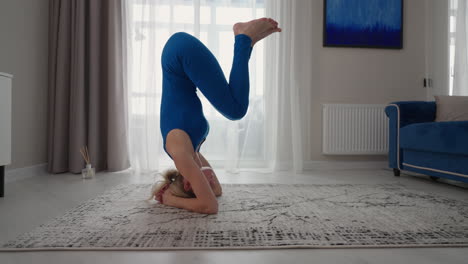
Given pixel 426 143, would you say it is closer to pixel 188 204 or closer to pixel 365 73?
pixel 365 73

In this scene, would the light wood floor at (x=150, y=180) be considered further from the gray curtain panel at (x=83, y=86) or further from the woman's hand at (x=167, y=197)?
the woman's hand at (x=167, y=197)

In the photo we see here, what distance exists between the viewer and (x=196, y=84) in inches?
56.1

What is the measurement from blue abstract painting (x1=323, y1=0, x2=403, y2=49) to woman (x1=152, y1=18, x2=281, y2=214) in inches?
79.9

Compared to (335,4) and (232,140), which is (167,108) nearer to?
(232,140)

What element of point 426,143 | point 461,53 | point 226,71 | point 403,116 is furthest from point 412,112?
point 226,71

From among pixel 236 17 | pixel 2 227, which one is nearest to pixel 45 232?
pixel 2 227

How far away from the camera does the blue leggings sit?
138 cm

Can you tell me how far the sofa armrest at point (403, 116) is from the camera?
8.57ft

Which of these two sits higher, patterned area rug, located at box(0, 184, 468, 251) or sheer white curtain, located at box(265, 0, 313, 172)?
sheer white curtain, located at box(265, 0, 313, 172)

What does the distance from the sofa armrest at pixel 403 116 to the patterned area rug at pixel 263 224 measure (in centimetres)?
86

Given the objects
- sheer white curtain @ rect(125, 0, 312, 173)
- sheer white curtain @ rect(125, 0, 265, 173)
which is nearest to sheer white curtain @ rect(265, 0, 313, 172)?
sheer white curtain @ rect(125, 0, 312, 173)

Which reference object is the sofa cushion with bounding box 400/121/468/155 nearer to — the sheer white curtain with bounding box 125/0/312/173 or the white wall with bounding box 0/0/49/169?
the sheer white curtain with bounding box 125/0/312/173

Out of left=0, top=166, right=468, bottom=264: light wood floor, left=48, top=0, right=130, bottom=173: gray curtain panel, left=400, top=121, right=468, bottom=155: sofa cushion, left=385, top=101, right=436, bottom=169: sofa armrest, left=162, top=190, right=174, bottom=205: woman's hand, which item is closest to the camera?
left=0, top=166, right=468, bottom=264: light wood floor

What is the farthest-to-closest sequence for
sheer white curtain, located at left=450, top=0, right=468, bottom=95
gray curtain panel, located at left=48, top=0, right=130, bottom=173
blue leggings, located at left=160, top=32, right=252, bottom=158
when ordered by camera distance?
sheer white curtain, located at left=450, top=0, right=468, bottom=95
gray curtain panel, located at left=48, top=0, right=130, bottom=173
blue leggings, located at left=160, top=32, right=252, bottom=158
